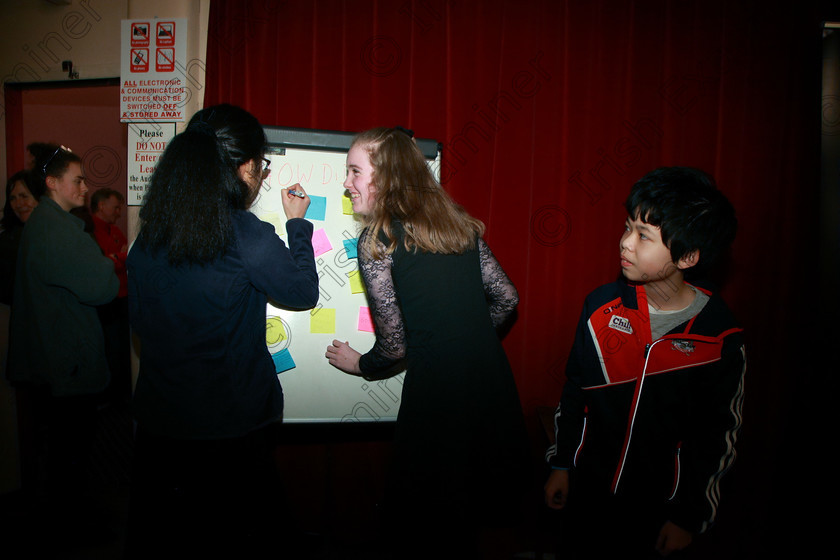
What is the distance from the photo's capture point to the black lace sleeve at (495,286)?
1243mm

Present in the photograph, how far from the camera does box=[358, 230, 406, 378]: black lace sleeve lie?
112 cm

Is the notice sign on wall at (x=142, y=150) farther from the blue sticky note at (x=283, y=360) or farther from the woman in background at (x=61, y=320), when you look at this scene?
the blue sticky note at (x=283, y=360)

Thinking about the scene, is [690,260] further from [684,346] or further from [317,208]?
[317,208]

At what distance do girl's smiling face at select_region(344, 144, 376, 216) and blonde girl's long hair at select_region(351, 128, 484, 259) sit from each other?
19 mm

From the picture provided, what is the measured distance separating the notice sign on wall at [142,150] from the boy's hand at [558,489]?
2069 mm

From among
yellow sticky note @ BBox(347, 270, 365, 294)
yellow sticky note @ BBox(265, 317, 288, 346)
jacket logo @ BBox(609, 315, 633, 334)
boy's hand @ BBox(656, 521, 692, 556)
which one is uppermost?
yellow sticky note @ BBox(347, 270, 365, 294)

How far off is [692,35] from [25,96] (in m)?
3.73

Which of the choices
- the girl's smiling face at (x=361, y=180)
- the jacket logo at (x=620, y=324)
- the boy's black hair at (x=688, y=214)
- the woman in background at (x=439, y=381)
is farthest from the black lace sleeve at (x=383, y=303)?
the boy's black hair at (x=688, y=214)

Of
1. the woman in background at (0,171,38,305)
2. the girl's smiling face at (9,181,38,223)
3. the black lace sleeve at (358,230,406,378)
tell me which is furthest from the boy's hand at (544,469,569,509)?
the girl's smiling face at (9,181,38,223)

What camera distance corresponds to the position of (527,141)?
76.3 inches

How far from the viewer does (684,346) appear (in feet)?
3.60

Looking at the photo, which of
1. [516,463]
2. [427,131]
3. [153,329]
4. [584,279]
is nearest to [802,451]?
[584,279]

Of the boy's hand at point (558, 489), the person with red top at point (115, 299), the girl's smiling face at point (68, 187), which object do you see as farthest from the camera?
the person with red top at point (115, 299)

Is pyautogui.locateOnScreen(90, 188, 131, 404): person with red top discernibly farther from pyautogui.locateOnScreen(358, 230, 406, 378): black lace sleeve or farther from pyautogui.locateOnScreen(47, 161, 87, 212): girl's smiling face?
pyautogui.locateOnScreen(358, 230, 406, 378): black lace sleeve
